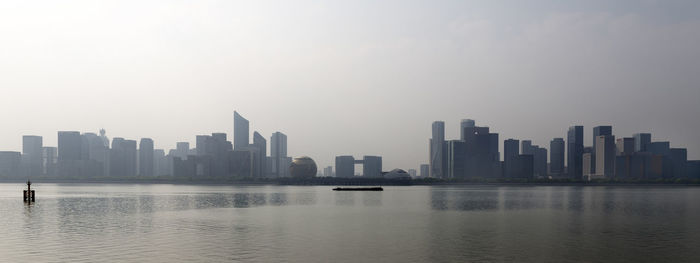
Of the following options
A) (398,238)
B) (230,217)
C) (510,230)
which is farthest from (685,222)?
(230,217)

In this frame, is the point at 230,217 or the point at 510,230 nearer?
the point at 510,230

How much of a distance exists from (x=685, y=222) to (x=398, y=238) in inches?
1836

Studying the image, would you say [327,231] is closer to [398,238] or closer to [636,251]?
[398,238]

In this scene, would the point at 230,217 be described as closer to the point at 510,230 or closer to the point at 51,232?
the point at 51,232

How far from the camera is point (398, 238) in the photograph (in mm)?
59688

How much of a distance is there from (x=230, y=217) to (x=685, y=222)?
63.4 metres

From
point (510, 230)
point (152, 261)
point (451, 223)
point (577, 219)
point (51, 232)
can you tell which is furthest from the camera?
point (577, 219)

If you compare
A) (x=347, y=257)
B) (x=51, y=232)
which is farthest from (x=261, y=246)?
(x=51, y=232)

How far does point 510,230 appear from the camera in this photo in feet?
225

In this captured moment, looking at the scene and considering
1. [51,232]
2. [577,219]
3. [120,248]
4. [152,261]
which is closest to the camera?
[152,261]

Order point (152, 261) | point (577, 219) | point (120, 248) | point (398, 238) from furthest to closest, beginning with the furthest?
point (577, 219) → point (398, 238) → point (120, 248) → point (152, 261)

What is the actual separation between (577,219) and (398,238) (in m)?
38.9

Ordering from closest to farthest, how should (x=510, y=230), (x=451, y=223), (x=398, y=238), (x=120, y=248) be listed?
(x=120, y=248), (x=398, y=238), (x=510, y=230), (x=451, y=223)

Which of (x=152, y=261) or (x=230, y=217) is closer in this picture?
(x=152, y=261)
